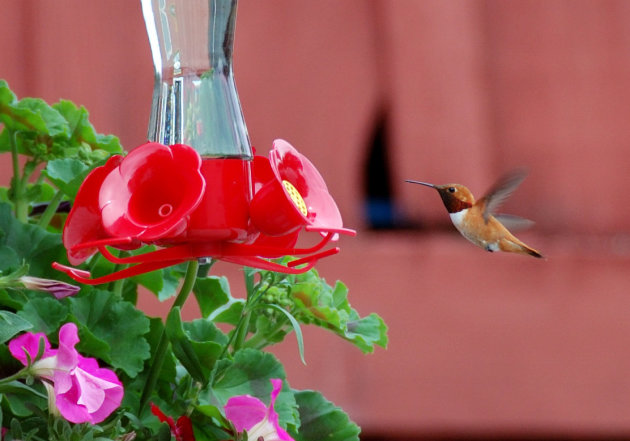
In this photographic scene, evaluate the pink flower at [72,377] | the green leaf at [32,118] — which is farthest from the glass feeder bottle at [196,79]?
the pink flower at [72,377]

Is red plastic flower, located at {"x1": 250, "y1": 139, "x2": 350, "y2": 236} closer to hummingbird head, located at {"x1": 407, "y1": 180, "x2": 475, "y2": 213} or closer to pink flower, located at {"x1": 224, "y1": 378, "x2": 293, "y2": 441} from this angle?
pink flower, located at {"x1": 224, "y1": 378, "x2": 293, "y2": 441}

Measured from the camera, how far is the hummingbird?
1.51 metres

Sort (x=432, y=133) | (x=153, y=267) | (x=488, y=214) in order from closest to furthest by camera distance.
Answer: (x=153, y=267)
(x=488, y=214)
(x=432, y=133)

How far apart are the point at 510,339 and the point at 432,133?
1.87 feet

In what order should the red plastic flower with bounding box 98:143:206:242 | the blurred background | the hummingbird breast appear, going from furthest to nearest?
the blurred background < the hummingbird breast < the red plastic flower with bounding box 98:143:206:242

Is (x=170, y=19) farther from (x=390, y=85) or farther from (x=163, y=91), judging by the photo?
(x=390, y=85)

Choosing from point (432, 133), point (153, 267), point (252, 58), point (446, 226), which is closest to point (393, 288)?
point (446, 226)

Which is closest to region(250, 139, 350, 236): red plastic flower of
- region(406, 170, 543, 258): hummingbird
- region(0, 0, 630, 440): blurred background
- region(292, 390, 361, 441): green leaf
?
region(292, 390, 361, 441): green leaf

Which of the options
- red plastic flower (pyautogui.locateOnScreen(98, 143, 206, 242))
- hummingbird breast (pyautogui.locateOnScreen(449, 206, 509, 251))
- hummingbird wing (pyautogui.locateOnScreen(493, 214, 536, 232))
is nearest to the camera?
red plastic flower (pyautogui.locateOnScreen(98, 143, 206, 242))

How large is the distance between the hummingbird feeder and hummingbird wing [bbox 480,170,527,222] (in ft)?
1.70

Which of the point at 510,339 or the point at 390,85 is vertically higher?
the point at 390,85

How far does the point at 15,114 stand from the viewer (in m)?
1.14

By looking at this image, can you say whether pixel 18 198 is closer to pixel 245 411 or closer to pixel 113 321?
pixel 113 321

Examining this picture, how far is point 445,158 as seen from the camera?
8.91ft
